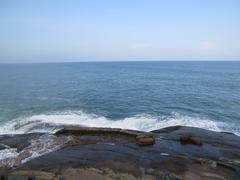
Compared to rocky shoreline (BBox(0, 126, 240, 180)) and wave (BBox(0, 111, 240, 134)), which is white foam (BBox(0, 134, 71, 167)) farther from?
wave (BBox(0, 111, 240, 134))

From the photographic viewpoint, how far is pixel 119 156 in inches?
482

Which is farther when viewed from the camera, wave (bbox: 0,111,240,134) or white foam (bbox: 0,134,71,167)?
wave (bbox: 0,111,240,134)

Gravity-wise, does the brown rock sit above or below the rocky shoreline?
above

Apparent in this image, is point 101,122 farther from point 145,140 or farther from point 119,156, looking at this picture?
point 119,156

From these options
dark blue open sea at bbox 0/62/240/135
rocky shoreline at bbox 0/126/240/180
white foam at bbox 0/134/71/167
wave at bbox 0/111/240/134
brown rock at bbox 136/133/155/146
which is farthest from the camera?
dark blue open sea at bbox 0/62/240/135

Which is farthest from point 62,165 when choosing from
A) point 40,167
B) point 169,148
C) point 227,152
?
point 227,152

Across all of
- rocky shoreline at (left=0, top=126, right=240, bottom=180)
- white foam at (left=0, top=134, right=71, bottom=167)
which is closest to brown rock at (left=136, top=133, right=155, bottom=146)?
rocky shoreline at (left=0, top=126, right=240, bottom=180)

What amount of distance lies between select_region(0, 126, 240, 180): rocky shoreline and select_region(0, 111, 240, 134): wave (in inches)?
176

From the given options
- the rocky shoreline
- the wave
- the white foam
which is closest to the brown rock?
the rocky shoreline

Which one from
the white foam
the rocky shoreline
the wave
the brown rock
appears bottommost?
the wave

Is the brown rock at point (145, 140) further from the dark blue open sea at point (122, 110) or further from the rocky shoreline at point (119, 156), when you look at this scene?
the dark blue open sea at point (122, 110)

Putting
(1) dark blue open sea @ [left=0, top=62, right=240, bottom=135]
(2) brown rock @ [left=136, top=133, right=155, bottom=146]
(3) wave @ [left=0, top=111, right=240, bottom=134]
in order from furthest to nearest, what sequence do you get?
(1) dark blue open sea @ [left=0, top=62, right=240, bottom=135] → (3) wave @ [left=0, top=111, right=240, bottom=134] → (2) brown rock @ [left=136, top=133, right=155, bottom=146]

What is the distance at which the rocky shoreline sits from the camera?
10406 millimetres

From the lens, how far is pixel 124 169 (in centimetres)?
1075
